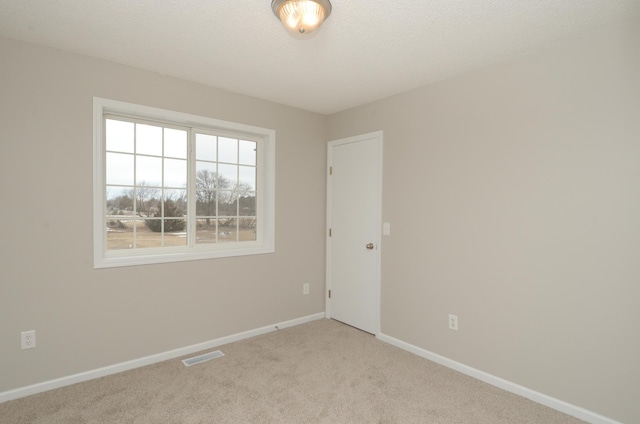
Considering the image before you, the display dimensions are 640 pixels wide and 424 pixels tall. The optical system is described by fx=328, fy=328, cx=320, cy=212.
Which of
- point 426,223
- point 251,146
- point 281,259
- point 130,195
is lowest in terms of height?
point 281,259

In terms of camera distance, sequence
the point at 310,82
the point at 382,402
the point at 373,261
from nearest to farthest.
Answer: the point at 382,402 → the point at 310,82 → the point at 373,261

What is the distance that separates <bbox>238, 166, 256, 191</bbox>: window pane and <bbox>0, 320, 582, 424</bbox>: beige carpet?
170 centimetres

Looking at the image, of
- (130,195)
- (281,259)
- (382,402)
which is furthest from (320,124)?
(382,402)

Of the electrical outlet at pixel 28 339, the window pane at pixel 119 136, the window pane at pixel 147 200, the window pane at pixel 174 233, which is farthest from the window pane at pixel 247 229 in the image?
the electrical outlet at pixel 28 339

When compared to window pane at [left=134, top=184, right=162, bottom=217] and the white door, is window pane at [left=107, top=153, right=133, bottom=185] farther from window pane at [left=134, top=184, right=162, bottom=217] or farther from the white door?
the white door

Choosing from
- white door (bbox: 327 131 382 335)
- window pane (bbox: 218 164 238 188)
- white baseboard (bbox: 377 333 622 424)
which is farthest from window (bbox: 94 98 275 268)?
white baseboard (bbox: 377 333 622 424)

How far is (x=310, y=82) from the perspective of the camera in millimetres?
3014

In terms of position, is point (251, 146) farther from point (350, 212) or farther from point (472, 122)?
point (472, 122)

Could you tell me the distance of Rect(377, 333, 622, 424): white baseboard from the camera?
213 cm

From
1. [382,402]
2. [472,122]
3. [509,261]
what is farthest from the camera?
[472,122]

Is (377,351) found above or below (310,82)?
below

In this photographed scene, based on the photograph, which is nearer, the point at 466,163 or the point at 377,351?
the point at 466,163

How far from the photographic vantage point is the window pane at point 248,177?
3.56 m

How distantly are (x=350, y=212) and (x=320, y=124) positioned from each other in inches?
46.1
